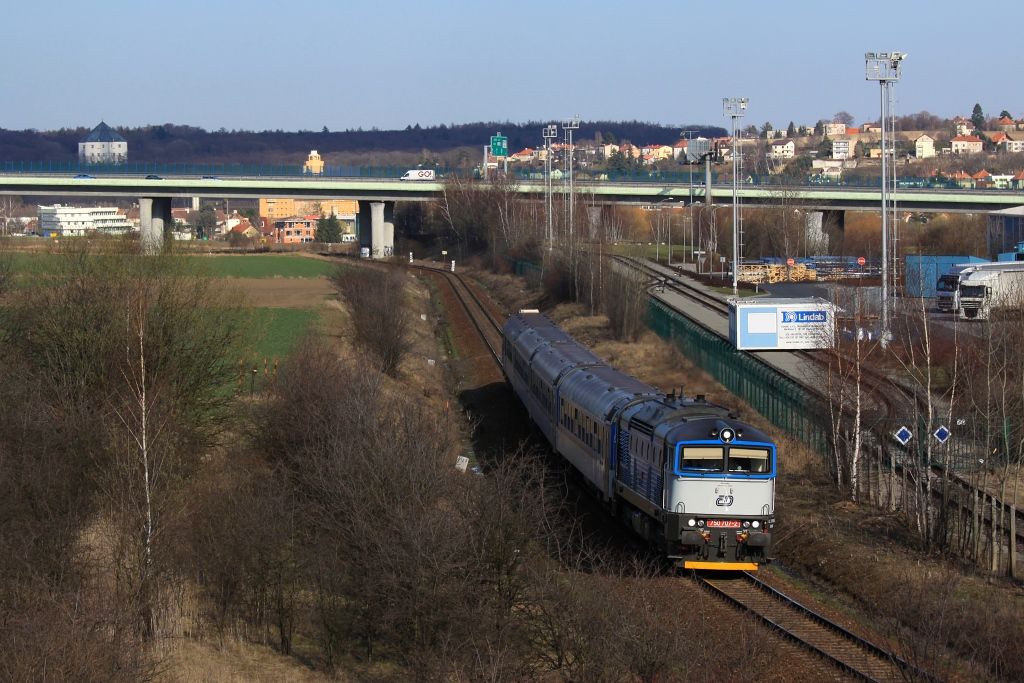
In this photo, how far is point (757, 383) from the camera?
37750 millimetres

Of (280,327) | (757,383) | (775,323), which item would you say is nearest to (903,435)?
(757,383)

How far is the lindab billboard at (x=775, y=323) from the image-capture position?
4509 centimetres

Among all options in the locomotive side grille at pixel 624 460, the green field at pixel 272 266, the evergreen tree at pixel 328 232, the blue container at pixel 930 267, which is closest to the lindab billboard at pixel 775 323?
the blue container at pixel 930 267

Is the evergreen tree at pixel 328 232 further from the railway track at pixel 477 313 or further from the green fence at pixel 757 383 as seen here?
the green fence at pixel 757 383

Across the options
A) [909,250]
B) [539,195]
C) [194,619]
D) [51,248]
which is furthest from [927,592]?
[539,195]

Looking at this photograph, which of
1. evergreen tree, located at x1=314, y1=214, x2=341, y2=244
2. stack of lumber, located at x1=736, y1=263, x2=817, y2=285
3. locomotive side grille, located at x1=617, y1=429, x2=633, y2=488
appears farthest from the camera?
evergreen tree, located at x1=314, y1=214, x2=341, y2=244

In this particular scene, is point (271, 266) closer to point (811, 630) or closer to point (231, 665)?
point (231, 665)

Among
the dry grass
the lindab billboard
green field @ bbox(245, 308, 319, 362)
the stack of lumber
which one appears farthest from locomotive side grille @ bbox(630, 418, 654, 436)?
the stack of lumber

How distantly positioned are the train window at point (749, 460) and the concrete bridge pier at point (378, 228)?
92852 millimetres

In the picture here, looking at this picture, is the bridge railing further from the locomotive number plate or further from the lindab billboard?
the locomotive number plate

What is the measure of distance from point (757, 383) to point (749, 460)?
50.9 feet

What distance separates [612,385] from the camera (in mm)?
28938

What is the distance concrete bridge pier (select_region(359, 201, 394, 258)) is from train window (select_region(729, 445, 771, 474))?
92.9 metres

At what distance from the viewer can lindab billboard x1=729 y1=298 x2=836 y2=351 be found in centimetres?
4509
